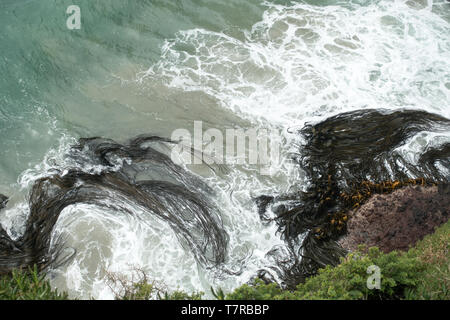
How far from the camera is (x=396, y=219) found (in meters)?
11.4

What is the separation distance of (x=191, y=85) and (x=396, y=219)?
7.91m

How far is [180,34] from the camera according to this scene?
16.1m

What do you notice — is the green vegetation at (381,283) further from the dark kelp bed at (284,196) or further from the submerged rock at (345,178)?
the dark kelp bed at (284,196)

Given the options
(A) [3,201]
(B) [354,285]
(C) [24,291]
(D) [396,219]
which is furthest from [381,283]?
(A) [3,201]

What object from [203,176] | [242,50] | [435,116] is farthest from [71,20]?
[435,116]

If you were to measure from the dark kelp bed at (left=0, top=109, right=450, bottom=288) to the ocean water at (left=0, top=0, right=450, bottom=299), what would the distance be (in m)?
0.32

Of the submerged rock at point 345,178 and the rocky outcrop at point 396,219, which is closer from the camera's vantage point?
the rocky outcrop at point 396,219

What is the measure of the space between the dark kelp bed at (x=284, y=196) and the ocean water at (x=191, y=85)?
12.5 inches

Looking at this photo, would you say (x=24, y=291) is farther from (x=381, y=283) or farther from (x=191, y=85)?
(x=191, y=85)

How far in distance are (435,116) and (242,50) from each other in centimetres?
706

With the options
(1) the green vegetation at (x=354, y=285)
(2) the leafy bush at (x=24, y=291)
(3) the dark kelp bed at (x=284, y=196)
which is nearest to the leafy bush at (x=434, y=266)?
(1) the green vegetation at (x=354, y=285)

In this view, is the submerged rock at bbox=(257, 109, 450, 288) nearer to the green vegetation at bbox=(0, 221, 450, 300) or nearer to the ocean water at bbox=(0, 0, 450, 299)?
the ocean water at bbox=(0, 0, 450, 299)

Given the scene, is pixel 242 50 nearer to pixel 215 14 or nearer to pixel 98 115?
pixel 215 14

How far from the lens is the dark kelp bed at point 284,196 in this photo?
11.3 meters
